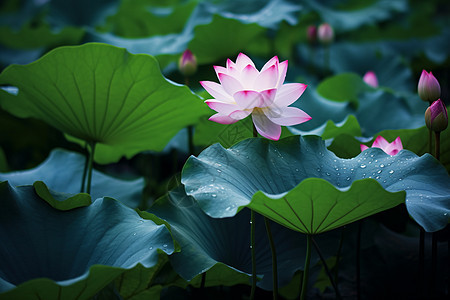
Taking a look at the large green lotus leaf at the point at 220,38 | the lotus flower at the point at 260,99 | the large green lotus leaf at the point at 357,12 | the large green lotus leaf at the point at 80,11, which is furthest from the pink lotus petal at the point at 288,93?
the large green lotus leaf at the point at 80,11

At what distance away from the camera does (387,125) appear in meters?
1.55

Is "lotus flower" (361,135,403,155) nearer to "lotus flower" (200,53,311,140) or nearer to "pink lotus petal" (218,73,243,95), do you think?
"lotus flower" (200,53,311,140)

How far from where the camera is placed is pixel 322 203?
786 mm

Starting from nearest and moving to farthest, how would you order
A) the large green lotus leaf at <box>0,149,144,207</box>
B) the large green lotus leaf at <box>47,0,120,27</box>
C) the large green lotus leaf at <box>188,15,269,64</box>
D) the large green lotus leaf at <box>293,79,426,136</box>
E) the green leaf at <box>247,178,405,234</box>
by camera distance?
the green leaf at <box>247,178,405,234</box>
the large green lotus leaf at <box>0,149,144,207</box>
the large green lotus leaf at <box>293,79,426,136</box>
the large green lotus leaf at <box>188,15,269,64</box>
the large green lotus leaf at <box>47,0,120,27</box>

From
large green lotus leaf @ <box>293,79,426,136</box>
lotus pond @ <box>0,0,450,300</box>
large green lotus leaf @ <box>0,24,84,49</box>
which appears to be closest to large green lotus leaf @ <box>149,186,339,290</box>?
lotus pond @ <box>0,0,450,300</box>

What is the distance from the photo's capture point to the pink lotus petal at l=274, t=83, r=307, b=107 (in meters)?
0.91

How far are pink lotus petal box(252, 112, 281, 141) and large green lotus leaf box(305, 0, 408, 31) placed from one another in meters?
1.58

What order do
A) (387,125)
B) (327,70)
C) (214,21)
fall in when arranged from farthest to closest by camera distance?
(327,70) → (214,21) → (387,125)

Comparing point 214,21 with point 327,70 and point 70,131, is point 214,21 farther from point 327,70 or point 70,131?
point 327,70

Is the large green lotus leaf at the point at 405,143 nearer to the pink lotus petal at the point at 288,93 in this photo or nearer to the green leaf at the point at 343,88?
the pink lotus petal at the point at 288,93

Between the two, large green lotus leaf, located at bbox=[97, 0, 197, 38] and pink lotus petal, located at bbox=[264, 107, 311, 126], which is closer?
pink lotus petal, located at bbox=[264, 107, 311, 126]

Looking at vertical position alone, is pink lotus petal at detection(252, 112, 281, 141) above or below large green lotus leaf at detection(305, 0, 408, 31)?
above

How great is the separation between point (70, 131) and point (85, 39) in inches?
29.4

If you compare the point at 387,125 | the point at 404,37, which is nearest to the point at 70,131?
the point at 387,125
